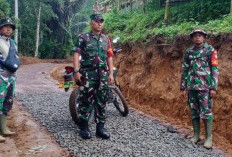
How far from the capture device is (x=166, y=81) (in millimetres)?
9375

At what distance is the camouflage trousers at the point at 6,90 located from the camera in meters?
5.07

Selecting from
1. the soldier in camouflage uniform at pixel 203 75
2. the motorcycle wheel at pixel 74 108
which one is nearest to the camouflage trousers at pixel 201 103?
the soldier in camouflage uniform at pixel 203 75

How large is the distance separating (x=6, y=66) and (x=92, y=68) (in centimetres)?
141

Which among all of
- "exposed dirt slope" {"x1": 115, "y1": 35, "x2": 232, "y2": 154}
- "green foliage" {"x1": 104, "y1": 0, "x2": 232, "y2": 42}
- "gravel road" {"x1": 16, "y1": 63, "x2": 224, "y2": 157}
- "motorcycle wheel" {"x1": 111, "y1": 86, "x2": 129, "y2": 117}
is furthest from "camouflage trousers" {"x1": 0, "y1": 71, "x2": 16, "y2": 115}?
"green foliage" {"x1": 104, "y1": 0, "x2": 232, "y2": 42}

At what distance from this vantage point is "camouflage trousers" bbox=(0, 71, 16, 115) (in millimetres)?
5070

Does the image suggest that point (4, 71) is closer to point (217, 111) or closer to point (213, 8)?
point (217, 111)

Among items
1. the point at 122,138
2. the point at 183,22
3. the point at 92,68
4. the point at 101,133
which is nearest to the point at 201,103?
the point at 122,138

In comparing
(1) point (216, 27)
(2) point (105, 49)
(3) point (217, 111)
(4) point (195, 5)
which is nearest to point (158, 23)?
(4) point (195, 5)

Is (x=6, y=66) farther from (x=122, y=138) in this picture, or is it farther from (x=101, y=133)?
(x=122, y=138)

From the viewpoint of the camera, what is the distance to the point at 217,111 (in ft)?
23.6

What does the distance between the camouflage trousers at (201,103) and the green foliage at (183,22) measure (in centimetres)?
283

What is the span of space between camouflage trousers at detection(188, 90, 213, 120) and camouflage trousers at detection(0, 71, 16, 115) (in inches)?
122

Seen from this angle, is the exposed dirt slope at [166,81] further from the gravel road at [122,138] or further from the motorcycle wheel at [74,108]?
the motorcycle wheel at [74,108]

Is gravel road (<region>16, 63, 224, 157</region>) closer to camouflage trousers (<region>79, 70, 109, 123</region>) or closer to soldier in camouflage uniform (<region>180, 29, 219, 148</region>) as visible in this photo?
camouflage trousers (<region>79, 70, 109, 123</region>)
